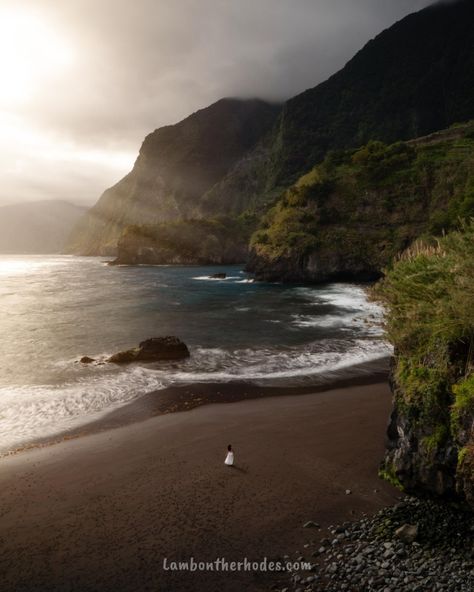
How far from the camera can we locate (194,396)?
17.9 meters

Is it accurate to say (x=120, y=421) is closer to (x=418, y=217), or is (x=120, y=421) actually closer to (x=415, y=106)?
(x=418, y=217)

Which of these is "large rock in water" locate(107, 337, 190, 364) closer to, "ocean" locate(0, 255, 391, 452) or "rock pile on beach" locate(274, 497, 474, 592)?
"ocean" locate(0, 255, 391, 452)

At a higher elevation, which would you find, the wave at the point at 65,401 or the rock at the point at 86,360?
the rock at the point at 86,360

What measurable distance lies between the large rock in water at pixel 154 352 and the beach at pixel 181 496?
347 inches

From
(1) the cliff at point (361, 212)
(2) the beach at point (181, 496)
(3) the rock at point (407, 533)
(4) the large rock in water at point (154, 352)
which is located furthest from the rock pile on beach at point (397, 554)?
(1) the cliff at point (361, 212)

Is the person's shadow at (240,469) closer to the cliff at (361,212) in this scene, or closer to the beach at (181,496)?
the beach at (181,496)

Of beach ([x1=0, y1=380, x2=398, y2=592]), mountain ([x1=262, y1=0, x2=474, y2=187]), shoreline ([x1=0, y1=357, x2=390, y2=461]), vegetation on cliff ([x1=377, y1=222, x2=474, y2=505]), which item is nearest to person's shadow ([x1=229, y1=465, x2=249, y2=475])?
beach ([x1=0, y1=380, x2=398, y2=592])

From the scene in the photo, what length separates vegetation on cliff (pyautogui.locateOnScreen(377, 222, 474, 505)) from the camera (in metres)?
8.02

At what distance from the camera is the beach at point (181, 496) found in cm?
788

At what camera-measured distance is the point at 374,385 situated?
18.3 metres

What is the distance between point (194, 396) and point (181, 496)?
7929 millimetres

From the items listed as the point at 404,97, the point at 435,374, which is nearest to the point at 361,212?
the point at 435,374

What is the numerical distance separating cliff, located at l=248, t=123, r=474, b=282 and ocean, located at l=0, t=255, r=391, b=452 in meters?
21.7

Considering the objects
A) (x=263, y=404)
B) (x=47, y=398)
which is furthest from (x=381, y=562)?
(x=47, y=398)
